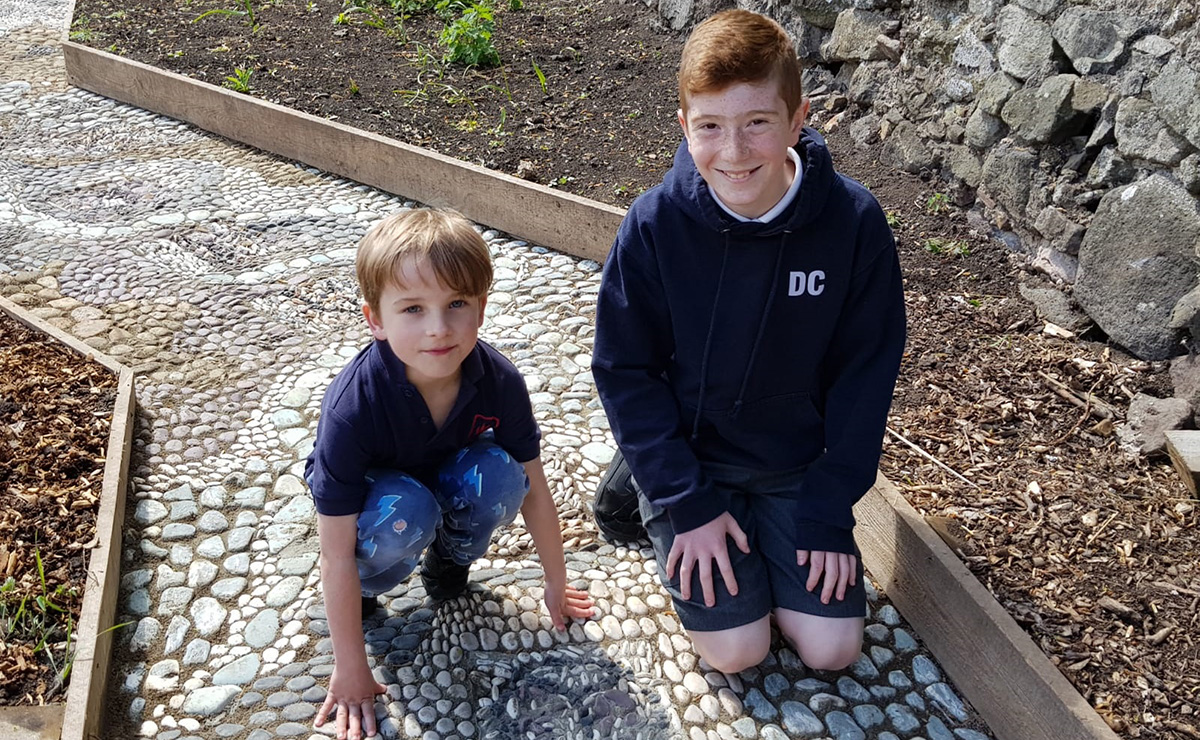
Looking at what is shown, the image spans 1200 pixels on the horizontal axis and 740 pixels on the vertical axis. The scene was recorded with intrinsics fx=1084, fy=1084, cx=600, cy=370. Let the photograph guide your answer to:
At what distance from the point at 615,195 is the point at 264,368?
1.71 meters

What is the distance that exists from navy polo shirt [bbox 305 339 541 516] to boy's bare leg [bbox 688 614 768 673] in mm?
622

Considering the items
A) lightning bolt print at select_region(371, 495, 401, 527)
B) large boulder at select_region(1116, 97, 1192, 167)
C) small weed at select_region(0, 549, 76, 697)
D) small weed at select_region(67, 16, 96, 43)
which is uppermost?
large boulder at select_region(1116, 97, 1192, 167)

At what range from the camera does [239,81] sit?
6.01 meters

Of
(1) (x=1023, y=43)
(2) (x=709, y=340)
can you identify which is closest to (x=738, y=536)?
(2) (x=709, y=340)

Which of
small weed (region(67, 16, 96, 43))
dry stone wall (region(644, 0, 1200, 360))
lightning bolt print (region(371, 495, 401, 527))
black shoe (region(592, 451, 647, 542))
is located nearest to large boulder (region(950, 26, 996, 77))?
dry stone wall (region(644, 0, 1200, 360))

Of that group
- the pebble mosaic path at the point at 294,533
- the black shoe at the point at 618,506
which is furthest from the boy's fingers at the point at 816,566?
the black shoe at the point at 618,506

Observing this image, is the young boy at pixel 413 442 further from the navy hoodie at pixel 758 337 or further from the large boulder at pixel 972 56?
the large boulder at pixel 972 56

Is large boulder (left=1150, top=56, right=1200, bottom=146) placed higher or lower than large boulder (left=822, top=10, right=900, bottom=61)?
higher

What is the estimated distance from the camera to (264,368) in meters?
3.84

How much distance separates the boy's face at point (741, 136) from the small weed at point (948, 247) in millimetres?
1823

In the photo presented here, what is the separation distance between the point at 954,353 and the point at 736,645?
4.78 ft

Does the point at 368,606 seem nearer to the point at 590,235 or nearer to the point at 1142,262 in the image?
the point at 590,235

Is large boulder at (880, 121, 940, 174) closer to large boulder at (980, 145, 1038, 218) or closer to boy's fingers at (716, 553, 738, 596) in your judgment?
large boulder at (980, 145, 1038, 218)

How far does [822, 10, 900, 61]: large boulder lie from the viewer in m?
4.73
